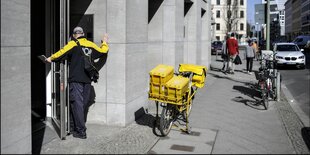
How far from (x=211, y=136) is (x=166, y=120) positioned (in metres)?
0.85

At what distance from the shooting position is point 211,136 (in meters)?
7.20

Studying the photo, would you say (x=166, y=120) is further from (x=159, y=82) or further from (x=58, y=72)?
(x=58, y=72)

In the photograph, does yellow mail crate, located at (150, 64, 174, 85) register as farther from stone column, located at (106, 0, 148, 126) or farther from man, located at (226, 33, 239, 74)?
man, located at (226, 33, 239, 74)

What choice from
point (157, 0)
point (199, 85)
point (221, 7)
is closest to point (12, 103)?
point (199, 85)

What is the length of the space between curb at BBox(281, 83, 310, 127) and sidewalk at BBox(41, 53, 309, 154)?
133 mm

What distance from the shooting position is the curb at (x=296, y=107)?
881 cm

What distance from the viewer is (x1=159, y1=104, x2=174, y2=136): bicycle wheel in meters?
6.98

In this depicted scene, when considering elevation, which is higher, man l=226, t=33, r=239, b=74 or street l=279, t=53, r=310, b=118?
man l=226, t=33, r=239, b=74

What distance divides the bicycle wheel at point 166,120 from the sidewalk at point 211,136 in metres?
0.14

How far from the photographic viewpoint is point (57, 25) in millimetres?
7852

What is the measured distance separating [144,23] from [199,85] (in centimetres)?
193

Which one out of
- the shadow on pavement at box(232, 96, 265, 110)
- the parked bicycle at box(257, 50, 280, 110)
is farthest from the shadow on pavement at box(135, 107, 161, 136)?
the parked bicycle at box(257, 50, 280, 110)

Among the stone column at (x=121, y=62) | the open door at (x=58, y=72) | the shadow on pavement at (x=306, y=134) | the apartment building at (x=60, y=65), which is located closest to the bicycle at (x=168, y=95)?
the stone column at (x=121, y=62)

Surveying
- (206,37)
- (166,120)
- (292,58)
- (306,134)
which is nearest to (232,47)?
(206,37)
